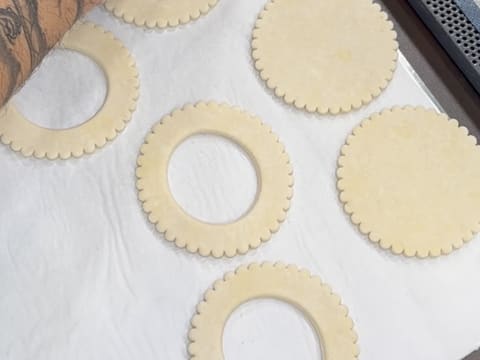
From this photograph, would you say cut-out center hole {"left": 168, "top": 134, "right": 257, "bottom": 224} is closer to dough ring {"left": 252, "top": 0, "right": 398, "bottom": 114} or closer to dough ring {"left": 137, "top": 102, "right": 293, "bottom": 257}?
dough ring {"left": 137, "top": 102, "right": 293, "bottom": 257}

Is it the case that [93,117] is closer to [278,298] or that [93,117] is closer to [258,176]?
[258,176]

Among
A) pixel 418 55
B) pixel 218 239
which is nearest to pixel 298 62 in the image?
pixel 418 55

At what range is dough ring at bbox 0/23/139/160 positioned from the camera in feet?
3.10

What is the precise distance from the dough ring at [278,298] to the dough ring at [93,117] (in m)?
0.25

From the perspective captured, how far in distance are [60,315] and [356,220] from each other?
385 mm

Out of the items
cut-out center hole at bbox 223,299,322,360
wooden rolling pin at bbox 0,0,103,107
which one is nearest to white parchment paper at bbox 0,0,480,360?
cut-out center hole at bbox 223,299,322,360

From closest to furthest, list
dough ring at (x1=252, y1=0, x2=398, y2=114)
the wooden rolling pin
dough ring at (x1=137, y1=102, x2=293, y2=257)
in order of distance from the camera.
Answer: the wooden rolling pin
dough ring at (x1=137, y1=102, x2=293, y2=257)
dough ring at (x1=252, y1=0, x2=398, y2=114)

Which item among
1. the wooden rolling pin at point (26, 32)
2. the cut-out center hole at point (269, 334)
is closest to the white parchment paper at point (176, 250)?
the cut-out center hole at point (269, 334)

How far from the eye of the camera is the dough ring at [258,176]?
924 mm

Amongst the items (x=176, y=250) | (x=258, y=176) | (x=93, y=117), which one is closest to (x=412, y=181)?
(x=258, y=176)

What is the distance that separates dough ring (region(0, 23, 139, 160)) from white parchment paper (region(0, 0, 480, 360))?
15 mm

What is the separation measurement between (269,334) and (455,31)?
1.76 feet

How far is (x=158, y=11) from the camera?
1.05 m

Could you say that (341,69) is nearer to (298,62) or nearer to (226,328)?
(298,62)
